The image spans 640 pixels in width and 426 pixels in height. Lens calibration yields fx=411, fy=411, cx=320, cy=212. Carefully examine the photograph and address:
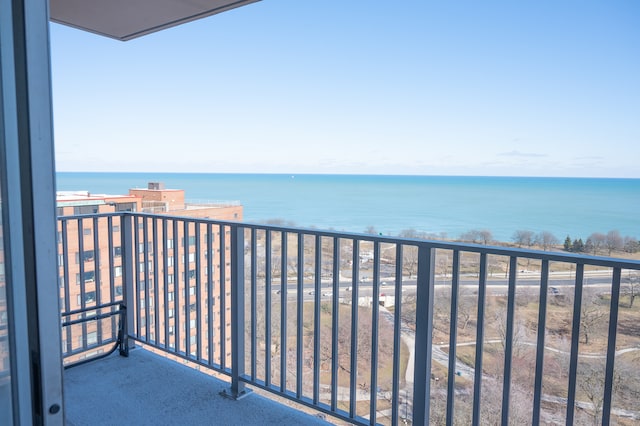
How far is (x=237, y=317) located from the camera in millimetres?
2498

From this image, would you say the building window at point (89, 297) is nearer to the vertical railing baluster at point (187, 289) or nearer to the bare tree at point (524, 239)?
the vertical railing baluster at point (187, 289)

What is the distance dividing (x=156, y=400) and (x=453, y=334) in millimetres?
1770

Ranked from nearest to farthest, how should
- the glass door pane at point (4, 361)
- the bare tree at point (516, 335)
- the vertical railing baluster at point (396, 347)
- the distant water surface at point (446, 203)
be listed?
the glass door pane at point (4, 361), the bare tree at point (516, 335), the vertical railing baluster at point (396, 347), the distant water surface at point (446, 203)

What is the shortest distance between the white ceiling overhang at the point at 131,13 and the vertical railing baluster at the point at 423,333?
6.77 ft

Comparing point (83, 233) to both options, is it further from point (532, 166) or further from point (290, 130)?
point (532, 166)

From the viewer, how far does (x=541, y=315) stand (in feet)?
5.16

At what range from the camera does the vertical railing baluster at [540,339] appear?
1.54 meters

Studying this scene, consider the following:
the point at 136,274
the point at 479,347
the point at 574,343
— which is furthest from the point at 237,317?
the point at 574,343

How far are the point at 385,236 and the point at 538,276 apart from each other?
0.63 metres

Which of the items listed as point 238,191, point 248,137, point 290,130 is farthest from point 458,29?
point 238,191

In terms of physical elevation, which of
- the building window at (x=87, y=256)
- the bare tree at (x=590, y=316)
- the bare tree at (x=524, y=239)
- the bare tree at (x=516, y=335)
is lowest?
the bare tree at (x=524, y=239)

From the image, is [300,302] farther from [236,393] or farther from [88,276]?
[88,276]

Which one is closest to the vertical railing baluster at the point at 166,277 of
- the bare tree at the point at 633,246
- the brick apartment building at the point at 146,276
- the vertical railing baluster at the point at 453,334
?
the brick apartment building at the point at 146,276

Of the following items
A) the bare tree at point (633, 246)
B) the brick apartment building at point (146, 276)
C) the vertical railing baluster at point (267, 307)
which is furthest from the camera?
the bare tree at point (633, 246)
